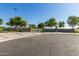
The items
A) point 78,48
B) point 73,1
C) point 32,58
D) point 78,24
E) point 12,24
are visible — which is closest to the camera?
point 32,58

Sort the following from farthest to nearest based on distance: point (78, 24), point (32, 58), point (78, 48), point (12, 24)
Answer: point (78, 24)
point (12, 24)
point (78, 48)
point (32, 58)

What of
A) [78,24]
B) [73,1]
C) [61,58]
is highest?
[73,1]

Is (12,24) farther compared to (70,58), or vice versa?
(12,24)

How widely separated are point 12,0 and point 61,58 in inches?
132

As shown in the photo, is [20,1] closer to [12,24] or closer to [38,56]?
[38,56]

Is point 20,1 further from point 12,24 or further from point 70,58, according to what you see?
point 12,24

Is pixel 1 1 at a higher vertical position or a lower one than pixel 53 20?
higher

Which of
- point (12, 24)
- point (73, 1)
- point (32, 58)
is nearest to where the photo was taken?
point (32, 58)

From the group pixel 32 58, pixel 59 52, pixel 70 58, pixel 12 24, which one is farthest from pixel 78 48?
pixel 12 24

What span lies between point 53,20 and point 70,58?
15.1 ft

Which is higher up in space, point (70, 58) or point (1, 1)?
point (1, 1)

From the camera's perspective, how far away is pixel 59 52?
31.2ft

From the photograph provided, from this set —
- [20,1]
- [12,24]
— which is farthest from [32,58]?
[12,24]

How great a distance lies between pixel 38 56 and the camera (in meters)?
8.70
